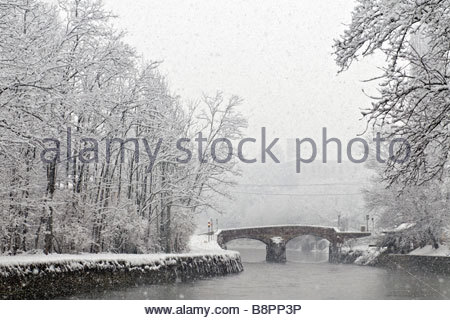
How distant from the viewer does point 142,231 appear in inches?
1033

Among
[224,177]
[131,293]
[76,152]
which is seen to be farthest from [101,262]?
[224,177]

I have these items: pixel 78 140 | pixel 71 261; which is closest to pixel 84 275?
pixel 71 261

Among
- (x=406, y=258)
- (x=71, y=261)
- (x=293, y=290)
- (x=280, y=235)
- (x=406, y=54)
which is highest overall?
(x=406, y=54)

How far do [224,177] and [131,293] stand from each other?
1780 centimetres

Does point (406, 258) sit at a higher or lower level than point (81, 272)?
lower

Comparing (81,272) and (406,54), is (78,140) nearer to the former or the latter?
(81,272)

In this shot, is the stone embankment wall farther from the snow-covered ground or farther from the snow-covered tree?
the snow-covered tree

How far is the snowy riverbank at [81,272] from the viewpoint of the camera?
45.7 ft

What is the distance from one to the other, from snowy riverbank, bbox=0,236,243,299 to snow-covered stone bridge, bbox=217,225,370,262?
3005cm

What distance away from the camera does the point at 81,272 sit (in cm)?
1681

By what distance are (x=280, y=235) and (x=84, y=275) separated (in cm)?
4339

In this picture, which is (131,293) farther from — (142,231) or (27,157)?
(142,231)

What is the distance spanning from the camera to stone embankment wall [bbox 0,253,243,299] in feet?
45.5

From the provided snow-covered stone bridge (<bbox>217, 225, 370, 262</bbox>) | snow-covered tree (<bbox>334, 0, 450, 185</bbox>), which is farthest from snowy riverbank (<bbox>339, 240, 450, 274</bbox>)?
snow-covered tree (<bbox>334, 0, 450, 185</bbox>)
